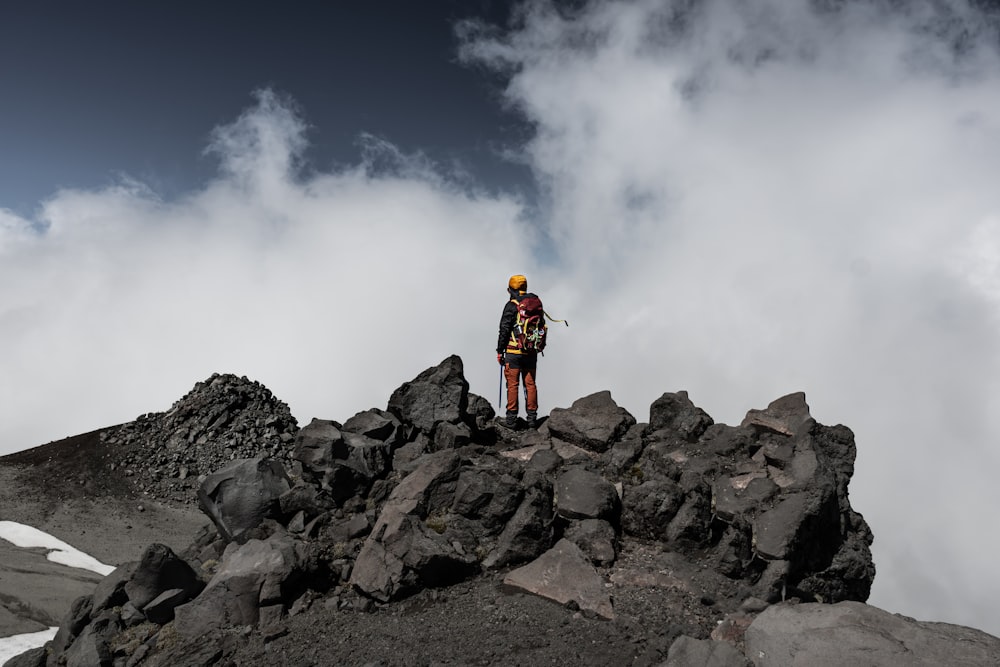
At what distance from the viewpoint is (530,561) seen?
44.3 feet

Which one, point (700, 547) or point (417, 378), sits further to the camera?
point (417, 378)

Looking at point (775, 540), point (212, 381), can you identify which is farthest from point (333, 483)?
point (212, 381)

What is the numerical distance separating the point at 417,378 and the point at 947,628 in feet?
48.6

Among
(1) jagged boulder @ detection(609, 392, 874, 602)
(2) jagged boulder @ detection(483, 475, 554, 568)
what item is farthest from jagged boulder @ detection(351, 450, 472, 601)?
(1) jagged boulder @ detection(609, 392, 874, 602)

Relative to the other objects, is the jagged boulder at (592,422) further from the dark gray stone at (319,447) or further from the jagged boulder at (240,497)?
the jagged boulder at (240,497)

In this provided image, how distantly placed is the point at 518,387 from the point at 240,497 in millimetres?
9151

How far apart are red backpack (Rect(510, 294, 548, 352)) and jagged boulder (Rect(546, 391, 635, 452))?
2210 mm

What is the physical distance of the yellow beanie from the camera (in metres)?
21.3

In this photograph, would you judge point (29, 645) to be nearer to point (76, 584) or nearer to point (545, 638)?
point (76, 584)

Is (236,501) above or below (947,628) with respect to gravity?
above

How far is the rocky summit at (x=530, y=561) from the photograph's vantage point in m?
10.5

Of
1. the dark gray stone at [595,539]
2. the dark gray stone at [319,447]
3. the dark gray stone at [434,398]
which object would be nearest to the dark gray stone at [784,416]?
the dark gray stone at [595,539]

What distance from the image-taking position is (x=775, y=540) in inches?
524

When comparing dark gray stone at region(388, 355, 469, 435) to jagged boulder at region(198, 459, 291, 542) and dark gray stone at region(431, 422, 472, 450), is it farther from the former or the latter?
jagged boulder at region(198, 459, 291, 542)
